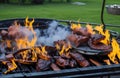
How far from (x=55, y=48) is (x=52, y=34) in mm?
597

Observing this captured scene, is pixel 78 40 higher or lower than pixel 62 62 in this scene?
higher

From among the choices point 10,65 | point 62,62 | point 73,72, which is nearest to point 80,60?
point 62,62

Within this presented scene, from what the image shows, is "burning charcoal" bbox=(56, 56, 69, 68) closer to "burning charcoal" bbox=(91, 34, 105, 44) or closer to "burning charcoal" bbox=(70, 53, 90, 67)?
"burning charcoal" bbox=(70, 53, 90, 67)

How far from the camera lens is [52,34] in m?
4.12

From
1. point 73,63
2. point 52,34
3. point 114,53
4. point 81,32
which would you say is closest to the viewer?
point 73,63

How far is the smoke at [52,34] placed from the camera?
3886 mm

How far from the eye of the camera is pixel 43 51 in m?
3.43

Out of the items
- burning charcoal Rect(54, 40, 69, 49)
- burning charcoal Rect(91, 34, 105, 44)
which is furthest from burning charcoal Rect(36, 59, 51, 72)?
burning charcoal Rect(91, 34, 105, 44)

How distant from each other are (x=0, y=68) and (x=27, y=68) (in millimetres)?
273

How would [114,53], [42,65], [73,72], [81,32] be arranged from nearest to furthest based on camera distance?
[73,72], [42,65], [114,53], [81,32]

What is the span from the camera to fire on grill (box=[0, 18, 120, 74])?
128 inches

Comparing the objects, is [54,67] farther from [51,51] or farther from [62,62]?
[51,51]

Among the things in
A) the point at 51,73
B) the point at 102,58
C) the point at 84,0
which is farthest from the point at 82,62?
the point at 84,0

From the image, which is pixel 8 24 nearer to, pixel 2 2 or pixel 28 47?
pixel 28 47
